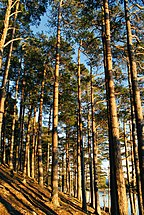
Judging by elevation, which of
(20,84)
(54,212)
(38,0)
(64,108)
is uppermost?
(38,0)

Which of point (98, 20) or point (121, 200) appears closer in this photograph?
point (121, 200)

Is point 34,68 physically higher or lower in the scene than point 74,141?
higher

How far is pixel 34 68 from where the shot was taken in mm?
18969

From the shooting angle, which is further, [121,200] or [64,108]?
[64,108]

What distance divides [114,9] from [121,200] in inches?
373

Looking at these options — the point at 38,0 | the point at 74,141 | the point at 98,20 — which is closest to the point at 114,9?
the point at 98,20

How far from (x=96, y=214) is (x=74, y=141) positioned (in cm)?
1631

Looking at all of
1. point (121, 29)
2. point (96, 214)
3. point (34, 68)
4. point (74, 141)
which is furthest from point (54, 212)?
point (74, 141)

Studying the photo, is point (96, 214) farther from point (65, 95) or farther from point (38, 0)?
point (38, 0)

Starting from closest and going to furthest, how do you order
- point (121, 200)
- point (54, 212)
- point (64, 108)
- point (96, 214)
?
point (121, 200), point (54, 212), point (96, 214), point (64, 108)

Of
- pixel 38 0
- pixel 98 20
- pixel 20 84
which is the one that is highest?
pixel 38 0

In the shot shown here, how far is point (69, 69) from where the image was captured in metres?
17.7

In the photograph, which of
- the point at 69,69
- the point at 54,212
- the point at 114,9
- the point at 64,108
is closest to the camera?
the point at 54,212

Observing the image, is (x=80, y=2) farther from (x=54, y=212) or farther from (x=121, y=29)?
(x=54, y=212)
